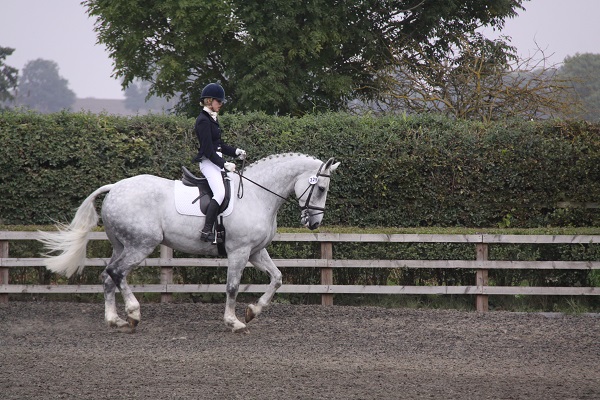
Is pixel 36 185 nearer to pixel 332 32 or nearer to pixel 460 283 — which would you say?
pixel 460 283

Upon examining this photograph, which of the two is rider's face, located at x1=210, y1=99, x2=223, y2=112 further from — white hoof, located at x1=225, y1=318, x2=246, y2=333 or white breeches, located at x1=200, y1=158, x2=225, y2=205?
white hoof, located at x1=225, y1=318, x2=246, y2=333

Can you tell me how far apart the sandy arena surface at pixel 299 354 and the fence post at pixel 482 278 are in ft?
1.26

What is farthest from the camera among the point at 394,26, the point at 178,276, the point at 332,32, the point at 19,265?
the point at 394,26

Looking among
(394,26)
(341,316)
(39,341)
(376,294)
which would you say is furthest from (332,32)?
(39,341)

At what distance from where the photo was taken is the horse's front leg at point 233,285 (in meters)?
8.74

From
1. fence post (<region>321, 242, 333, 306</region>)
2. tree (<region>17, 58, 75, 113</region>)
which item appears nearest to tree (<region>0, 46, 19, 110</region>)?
fence post (<region>321, 242, 333, 306</region>)

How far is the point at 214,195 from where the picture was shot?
28.4 feet

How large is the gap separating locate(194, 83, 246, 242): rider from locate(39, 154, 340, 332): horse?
21cm

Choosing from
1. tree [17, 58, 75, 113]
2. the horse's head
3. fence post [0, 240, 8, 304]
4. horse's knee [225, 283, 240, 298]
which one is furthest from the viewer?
tree [17, 58, 75, 113]

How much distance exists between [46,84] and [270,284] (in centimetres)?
13417

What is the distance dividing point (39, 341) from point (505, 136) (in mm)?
7452

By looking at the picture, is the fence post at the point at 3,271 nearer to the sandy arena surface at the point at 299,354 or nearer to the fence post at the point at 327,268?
the sandy arena surface at the point at 299,354

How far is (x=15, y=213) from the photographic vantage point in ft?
37.7

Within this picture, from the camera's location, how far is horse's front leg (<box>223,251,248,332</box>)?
874 centimetres
